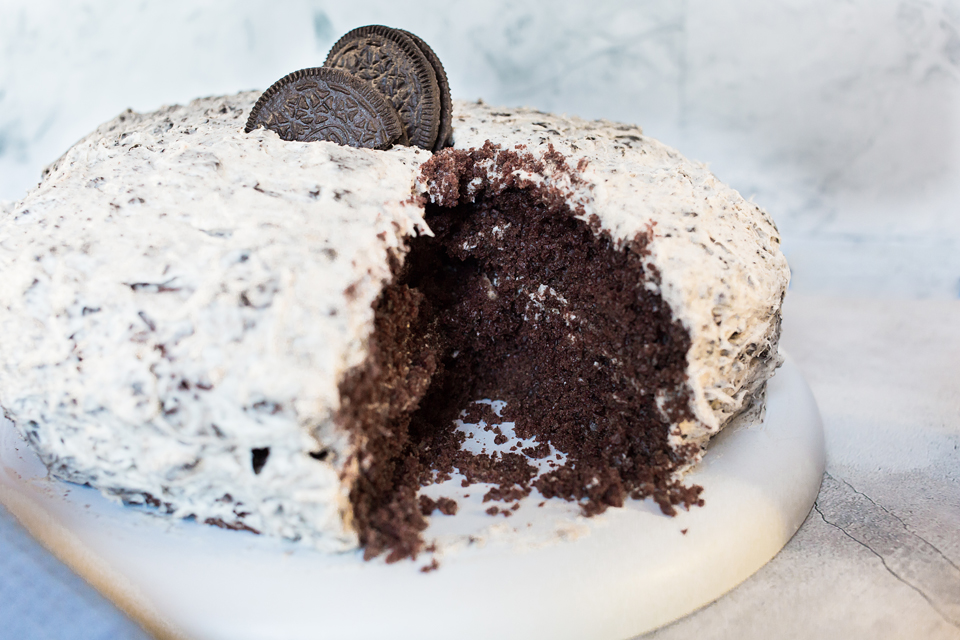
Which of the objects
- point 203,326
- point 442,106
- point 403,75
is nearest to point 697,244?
point 442,106

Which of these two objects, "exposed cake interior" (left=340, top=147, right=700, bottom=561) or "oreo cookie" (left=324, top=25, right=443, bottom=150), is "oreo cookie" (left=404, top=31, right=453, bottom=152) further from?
"exposed cake interior" (left=340, top=147, right=700, bottom=561)

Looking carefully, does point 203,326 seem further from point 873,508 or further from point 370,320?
point 873,508

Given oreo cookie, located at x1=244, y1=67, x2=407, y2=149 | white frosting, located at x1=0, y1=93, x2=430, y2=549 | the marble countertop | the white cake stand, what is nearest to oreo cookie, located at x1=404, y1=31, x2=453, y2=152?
oreo cookie, located at x1=244, y1=67, x2=407, y2=149

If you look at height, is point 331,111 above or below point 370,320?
above

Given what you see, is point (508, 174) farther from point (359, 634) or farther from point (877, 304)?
point (877, 304)

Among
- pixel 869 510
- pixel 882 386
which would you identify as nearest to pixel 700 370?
pixel 869 510
